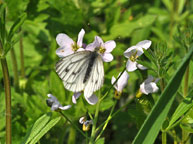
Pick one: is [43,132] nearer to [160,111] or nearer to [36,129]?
[36,129]

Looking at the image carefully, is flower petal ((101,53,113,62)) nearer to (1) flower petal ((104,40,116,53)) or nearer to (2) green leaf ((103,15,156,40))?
(1) flower petal ((104,40,116,53))

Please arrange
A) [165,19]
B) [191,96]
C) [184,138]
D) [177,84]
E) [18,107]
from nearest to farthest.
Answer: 1. [177,84]
2. [191,96]
3. [184,138]
4. [18,107]
5. [165,19]

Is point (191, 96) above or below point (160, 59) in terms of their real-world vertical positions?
below

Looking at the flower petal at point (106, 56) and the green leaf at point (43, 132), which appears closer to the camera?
the flower petal at point (106, 56)

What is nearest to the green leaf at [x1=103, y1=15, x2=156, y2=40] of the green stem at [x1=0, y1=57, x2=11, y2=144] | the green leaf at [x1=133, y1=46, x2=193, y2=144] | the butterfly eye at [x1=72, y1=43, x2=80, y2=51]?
the butterfly eye at [x1=72, y1=43, x2=80, y2=51]

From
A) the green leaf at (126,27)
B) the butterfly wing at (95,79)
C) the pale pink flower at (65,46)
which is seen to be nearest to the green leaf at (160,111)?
the butterfly wing at (95,79)

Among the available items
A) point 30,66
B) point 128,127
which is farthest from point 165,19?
point 30,66

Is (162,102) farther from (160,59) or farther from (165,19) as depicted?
(165,19)

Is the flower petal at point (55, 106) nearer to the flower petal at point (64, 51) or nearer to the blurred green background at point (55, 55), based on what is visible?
the flower petal at point (64, 51)
